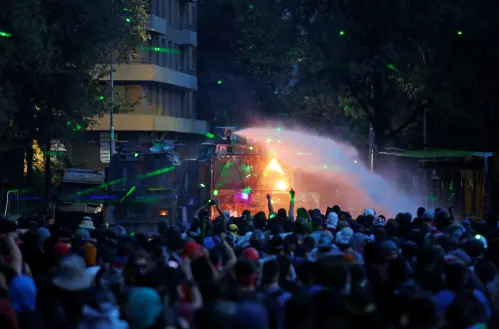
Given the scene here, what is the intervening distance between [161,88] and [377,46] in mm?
34412

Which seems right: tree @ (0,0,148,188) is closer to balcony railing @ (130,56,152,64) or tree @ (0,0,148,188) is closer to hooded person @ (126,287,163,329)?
hooded person @ (126,287,163,329)

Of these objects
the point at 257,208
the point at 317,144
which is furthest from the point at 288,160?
the point at 317,144

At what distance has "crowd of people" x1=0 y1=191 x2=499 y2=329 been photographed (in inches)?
346

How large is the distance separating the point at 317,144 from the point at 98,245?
2978 cm

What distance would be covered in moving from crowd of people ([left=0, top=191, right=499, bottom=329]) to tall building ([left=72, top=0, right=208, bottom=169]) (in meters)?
47.1

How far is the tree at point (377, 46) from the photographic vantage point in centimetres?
3616

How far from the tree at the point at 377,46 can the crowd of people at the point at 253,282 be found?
19543 mm

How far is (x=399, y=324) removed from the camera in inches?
344

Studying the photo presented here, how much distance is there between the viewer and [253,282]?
1041cm

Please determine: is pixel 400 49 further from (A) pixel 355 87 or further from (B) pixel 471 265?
(B) pixel 471 265

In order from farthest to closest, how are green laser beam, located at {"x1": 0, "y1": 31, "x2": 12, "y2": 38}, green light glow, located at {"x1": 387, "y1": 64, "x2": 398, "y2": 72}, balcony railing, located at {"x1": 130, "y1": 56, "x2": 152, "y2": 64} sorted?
balcony railing, located at {"x1": 130, "y1": 56, "x2": 152, "y2": 64} → green light glow, located at {"x1": 387, "y1": 64, "x2": 398, "y2": 72} → green laser beam, located at {"x1": 0, "y1": 31, "x2": 12, "y2": 38}

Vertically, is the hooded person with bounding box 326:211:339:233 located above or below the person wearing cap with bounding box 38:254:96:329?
above

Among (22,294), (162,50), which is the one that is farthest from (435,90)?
(162,50)

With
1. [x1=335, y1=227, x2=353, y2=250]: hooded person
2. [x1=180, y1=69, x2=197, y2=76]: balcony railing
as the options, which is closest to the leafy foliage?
[x1=335, y1=227, x2=353, y2=250]: hooded person
